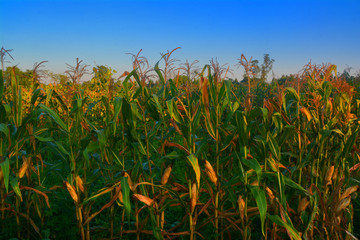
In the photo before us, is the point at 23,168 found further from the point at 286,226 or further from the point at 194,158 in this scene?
the point at 286,226

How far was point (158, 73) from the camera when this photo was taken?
93.4 inches

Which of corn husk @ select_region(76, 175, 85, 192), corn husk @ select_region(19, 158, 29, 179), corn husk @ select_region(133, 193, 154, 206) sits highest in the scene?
corn husk @ select_region(19, 158, 29, 179)

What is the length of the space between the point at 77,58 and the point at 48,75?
62cm

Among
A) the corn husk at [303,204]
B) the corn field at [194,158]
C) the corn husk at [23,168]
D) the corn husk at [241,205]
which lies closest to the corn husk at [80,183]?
the corn field at [194,158]

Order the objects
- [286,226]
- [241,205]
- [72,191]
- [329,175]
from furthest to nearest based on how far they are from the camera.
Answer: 1. [329,175]
2. [72,191]
3. [241,205]
4. [286,226]

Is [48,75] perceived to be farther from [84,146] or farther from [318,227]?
[318,227]

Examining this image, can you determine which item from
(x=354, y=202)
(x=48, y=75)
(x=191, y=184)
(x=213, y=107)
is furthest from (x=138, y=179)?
(x=354, y=202)

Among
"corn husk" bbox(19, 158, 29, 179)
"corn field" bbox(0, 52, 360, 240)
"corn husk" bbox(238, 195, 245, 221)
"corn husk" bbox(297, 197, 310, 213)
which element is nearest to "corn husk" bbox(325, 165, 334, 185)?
"corn field" bbox(0, 52, 360, 240)

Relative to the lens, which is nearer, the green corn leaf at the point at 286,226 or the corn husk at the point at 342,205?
the green corn leaf at the point at 286,226

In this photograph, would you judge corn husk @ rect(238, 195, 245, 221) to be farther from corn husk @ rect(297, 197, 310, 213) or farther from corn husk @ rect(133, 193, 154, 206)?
corn husk @ rect(133, 193, 154, 206)

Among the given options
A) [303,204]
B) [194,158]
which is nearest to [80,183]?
[194,158]

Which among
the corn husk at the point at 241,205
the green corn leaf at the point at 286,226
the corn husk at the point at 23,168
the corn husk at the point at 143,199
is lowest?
the green corn leaf at the point at 286,226

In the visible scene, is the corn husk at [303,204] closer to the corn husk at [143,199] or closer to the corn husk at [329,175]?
the corn husk at [329,175]

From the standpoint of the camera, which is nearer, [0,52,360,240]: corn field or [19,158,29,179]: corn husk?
[0,52,360,240]: corn field
